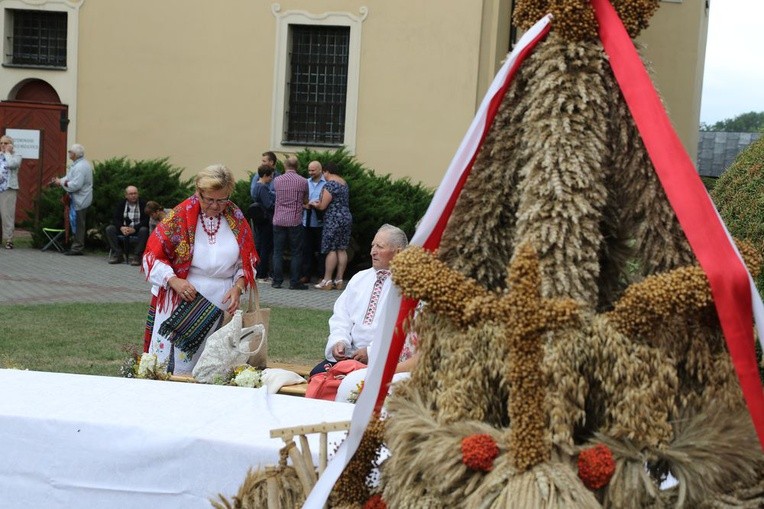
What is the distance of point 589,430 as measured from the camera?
294 centimetres

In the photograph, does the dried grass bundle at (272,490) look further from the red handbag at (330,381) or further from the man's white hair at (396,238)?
the man's white hair at (396,238)

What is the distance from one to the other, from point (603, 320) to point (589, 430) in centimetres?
30

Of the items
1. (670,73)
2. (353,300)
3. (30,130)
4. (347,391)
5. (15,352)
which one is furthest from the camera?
(670,73)

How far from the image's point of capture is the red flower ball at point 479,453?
2.83m

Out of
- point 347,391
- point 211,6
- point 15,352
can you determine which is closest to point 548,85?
point 347,391

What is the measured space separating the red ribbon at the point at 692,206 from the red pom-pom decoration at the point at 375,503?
106cm

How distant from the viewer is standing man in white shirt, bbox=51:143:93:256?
59.1 ft

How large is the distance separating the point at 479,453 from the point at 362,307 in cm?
364

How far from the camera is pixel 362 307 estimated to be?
21.1 ft

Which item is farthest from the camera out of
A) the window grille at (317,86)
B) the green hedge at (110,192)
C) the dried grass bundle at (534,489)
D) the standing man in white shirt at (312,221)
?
the window grille at (317,86)

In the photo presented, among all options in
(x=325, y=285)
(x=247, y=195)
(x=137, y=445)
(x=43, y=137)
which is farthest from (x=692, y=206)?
(x=43, y=137)

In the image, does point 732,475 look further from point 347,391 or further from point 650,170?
point 347,391

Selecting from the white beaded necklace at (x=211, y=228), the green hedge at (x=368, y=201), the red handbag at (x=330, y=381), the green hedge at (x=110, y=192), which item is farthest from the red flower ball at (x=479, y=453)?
the green hedge at (x=110, y=192)

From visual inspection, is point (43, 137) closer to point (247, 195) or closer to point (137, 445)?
point (247, 195)
